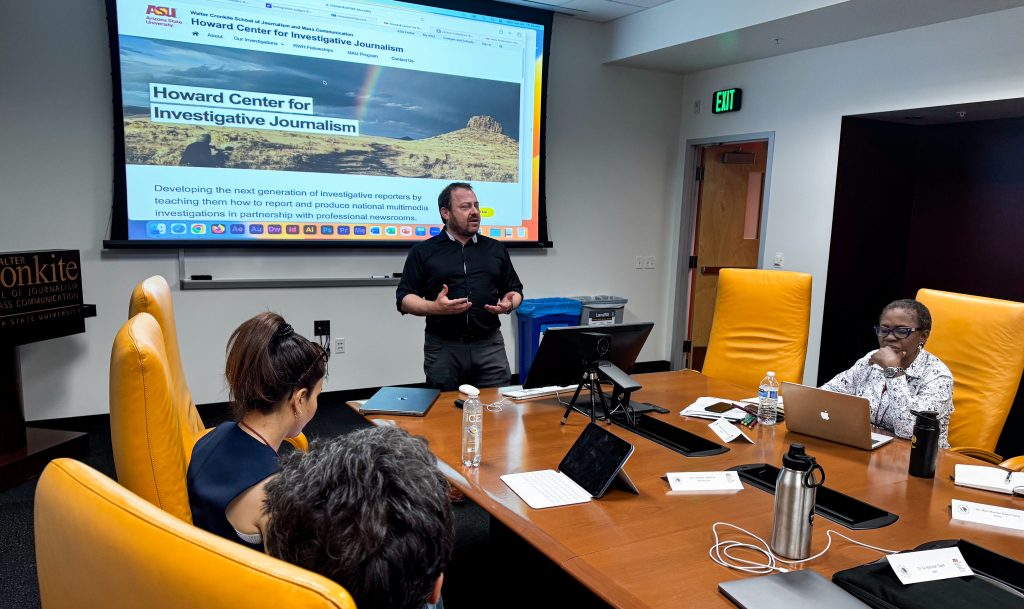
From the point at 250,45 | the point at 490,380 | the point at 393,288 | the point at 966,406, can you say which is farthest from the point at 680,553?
the point at 250,45

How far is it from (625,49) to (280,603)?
526cm

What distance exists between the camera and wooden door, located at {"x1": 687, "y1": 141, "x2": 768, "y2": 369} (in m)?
5.80

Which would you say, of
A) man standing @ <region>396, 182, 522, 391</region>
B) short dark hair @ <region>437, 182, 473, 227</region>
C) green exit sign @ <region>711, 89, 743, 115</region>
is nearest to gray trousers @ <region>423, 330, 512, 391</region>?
man standing @ <region>396, 182, 522, 391</region>

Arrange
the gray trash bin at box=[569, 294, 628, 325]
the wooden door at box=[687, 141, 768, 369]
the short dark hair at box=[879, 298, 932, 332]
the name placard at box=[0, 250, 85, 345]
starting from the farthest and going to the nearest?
the wooden door at box=[687, 141, 768, 369] → the gray trash bin at box=[569, 294, 628, 325] → the name placard at box=[0, 250, 85, 345] → the short dark hair at box=[879, 298, 932, 332]

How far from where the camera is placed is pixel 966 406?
2.59 meters

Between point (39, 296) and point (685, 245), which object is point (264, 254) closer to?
point (39, 296)

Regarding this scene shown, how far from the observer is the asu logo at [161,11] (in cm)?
385

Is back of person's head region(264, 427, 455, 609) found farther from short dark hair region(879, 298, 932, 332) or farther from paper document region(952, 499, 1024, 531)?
short dark hair region(879, 298, 932, 332)

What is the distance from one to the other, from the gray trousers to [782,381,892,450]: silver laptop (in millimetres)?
1513

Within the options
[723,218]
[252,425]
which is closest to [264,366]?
[252,425]

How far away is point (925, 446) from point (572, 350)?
1108mm

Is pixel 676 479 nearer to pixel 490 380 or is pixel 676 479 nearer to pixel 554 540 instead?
pixel 554 540

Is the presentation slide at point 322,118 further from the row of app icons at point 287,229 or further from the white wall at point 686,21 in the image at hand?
the white wall at point 686,21

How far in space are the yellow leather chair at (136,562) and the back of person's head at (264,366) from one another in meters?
0.73
